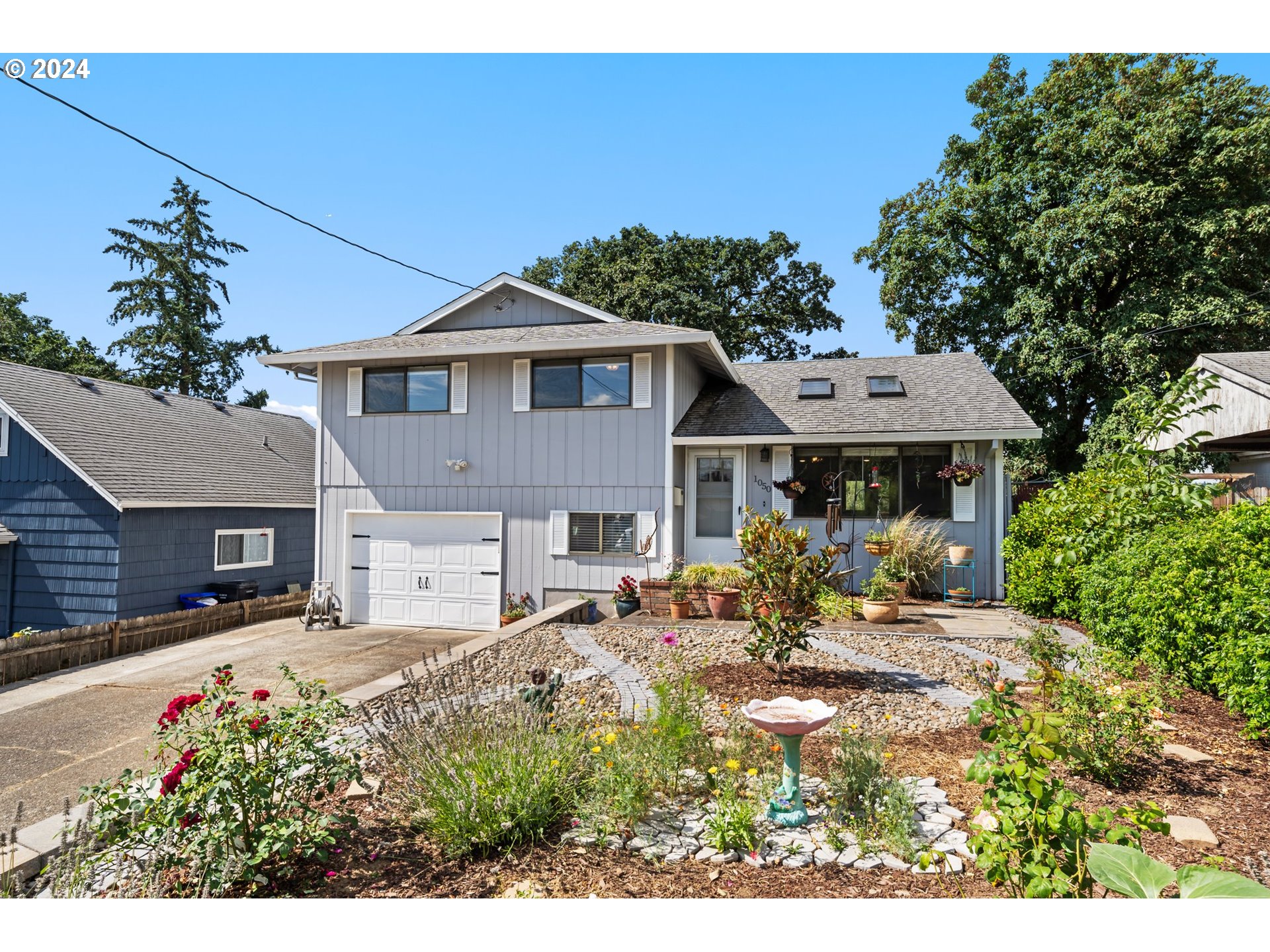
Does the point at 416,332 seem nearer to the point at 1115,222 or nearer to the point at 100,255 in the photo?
the point at 1115,222

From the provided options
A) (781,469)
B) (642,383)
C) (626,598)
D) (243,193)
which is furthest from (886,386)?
(243,193)

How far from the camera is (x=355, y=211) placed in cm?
827

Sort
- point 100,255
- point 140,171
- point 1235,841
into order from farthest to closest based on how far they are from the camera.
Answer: point 100,255 < point 140,171 < point 1235,841

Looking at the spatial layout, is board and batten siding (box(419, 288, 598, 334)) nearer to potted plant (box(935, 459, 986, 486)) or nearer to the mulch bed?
potted plant (box(935, 459, 986, 486))

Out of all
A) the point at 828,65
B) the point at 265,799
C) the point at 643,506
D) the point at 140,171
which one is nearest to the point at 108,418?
the point at 140,171

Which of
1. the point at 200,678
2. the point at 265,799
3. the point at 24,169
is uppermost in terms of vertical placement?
the point at 24,169

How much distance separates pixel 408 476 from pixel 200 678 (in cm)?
448

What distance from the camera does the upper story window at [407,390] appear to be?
10.8m

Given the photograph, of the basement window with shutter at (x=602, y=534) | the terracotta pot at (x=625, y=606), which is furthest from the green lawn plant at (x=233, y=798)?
the basement window with shutter at (x=602, y=534)

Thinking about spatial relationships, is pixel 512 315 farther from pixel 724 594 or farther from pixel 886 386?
pixel 886 386

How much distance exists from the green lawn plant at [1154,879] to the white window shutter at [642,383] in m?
8.48

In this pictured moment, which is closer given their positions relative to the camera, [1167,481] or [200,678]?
[1167,481]

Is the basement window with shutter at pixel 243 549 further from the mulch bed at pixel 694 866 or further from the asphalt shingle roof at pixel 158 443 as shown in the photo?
the mulch bed at pixel 694 866

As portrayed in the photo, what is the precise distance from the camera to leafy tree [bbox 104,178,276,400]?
2533 cm
